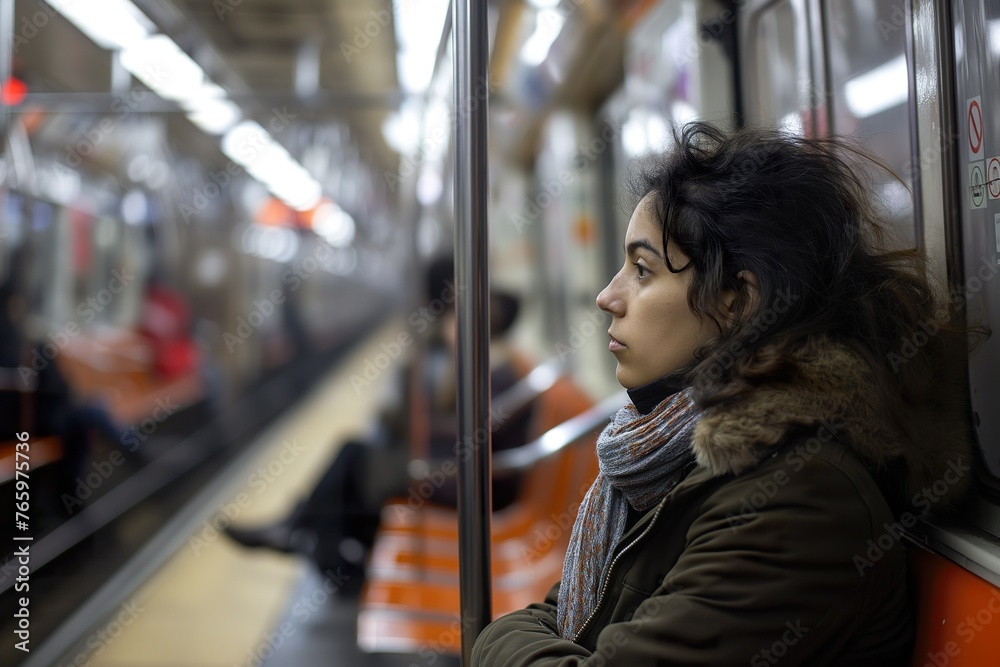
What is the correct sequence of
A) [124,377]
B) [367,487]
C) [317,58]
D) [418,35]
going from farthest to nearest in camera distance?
1. [317,58]
2. [124,377]
3. [418,35]
4. [367,487]

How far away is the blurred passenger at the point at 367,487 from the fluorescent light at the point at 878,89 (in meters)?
1.84

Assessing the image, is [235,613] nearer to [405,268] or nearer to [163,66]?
[163,66]

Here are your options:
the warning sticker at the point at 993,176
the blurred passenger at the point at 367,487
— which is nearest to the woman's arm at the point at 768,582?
the warning sticker at the point at 993,176

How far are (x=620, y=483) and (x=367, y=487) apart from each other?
290cm

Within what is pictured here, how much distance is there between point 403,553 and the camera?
3.21m

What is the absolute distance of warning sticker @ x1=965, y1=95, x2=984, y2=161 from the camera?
126 centimetres

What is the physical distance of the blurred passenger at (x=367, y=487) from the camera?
3.58 metres

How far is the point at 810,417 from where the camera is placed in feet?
3.28

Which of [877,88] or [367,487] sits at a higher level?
[877,88]

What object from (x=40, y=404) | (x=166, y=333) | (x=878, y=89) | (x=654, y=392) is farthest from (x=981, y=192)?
(x=166, y=333)

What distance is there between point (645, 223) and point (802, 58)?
3.48 feet

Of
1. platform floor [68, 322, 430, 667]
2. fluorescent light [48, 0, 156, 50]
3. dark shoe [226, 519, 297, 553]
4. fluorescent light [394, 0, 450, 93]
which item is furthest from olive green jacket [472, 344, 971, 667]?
fluorescent light [48, 0, 156, 50]

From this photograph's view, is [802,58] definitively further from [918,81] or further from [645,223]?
[645,223]

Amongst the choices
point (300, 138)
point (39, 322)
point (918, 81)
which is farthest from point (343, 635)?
point (300, 138)
